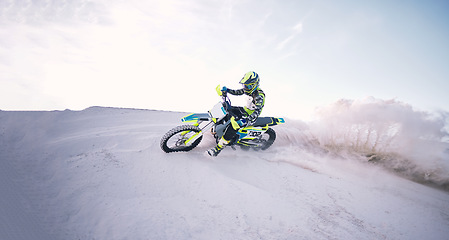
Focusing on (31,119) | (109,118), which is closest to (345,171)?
(109,118)

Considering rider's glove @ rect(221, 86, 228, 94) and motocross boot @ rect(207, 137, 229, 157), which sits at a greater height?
rider's glove @ rect(221, 86, 228, 94)

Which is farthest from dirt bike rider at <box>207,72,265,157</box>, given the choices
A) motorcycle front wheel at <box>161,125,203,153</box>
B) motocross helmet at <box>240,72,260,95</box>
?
motorcycle front wheel at <box>161,125,203,153</box>

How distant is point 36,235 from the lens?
9.57ft

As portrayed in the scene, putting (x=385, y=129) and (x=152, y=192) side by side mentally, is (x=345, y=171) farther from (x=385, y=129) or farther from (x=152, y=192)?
(x=152, y=192)

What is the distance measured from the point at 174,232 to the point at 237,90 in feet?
11.8

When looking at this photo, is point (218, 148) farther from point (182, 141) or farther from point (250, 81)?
point (250, 81)

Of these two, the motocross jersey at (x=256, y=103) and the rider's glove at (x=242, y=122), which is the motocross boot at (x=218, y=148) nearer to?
the rider's glove at (x=242, y=122)

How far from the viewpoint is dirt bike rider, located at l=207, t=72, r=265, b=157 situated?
5004 millimetres

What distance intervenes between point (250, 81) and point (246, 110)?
90 centimetres

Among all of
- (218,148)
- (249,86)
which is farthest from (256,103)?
(218,148)

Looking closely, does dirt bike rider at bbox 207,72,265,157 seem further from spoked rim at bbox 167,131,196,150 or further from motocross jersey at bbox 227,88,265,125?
spoked rim at bbox 167,131,196,150

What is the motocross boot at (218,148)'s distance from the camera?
4980 millimetres

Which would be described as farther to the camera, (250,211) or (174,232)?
(250,211)

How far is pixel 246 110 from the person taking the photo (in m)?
5.66
